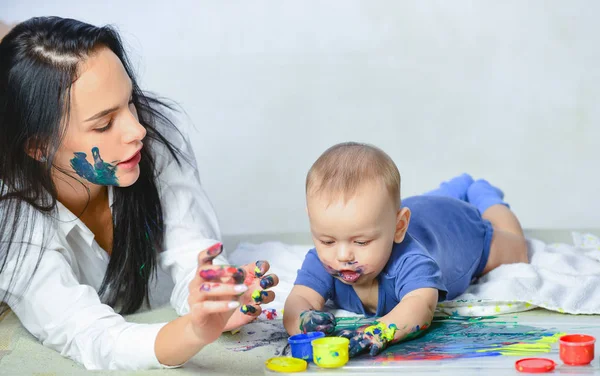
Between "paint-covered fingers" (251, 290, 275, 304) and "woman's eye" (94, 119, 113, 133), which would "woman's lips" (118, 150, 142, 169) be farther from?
"paint-covered fingers" (251, 290, 275, 304)

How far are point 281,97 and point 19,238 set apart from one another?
1.85 meters

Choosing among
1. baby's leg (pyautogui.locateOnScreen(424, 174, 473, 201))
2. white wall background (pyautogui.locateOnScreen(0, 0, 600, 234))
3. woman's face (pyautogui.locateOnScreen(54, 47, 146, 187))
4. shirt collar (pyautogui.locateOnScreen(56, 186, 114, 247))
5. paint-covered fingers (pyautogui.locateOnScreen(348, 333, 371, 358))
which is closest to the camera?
paint-covered fingers (pyautogui.locateOnScreen(348, 333, 371, 358))

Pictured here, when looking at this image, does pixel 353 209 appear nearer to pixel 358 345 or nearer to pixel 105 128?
pixel 358 345

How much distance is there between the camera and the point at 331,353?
1.50 meters

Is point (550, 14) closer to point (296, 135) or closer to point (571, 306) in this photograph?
point (296, 135)

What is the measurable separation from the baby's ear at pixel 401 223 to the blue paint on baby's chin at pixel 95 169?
23.5 inches

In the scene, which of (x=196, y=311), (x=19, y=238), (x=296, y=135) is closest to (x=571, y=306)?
(x=196, y=311)

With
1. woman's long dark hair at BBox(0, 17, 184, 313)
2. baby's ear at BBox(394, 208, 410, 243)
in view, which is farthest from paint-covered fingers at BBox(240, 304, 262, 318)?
woman's long dark hair at BBox(0, 17, 184, 313)

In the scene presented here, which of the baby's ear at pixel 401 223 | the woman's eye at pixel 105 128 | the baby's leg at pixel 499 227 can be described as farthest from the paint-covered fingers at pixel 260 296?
the baby's leg at pixel 499 227

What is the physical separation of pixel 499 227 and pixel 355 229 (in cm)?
76

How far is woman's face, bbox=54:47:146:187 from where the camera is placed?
1.68 metres

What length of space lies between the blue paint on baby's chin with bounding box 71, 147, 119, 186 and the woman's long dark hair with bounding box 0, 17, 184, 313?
52mm

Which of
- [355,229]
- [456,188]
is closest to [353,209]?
[355,229]

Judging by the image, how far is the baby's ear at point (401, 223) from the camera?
174 cm
